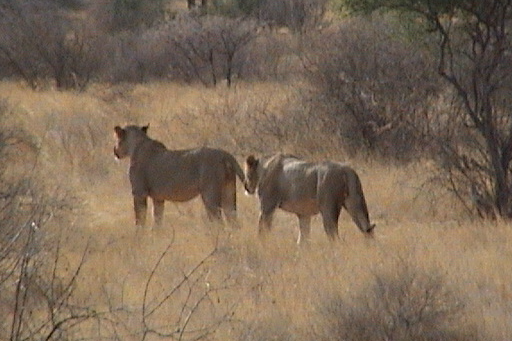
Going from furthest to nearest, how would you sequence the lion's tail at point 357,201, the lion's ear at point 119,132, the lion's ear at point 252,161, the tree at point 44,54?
the tree at point 44,54, the lion's ear at point 119,132, the lion's ear at point 252,161, the lion's tail at point 357,201

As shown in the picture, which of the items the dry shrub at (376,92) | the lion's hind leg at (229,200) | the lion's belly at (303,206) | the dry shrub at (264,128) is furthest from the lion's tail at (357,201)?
the dry shrub at (264,128)

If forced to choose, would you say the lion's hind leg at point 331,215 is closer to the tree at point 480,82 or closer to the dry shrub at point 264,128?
the tree at point 480,82

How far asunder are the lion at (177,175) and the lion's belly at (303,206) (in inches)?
42.5

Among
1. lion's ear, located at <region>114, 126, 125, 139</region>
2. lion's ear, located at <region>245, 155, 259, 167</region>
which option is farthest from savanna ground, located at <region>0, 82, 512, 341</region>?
lion's ear, located at <region>114, 126, 125, 139</region>

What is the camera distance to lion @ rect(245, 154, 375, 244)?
1299 centimetres

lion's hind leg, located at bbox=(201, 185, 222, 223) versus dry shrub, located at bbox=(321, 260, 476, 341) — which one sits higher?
dry shrub, located at bbox=(321, 260, 476, 341)

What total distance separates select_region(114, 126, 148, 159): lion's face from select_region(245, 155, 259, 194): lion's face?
6.61 feet

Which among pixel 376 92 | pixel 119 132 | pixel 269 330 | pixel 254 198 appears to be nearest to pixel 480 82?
pixel 254 198

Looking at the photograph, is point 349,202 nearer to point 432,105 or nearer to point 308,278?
point 308,278

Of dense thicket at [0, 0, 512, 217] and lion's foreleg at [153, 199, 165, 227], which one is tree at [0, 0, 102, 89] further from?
lion's foreleg at [153, 199, 165, 227]

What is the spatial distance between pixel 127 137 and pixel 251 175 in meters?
2.21

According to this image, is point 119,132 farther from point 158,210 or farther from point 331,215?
point 331,215

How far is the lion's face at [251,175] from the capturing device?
14062 millimetres

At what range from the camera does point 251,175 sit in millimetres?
14117
